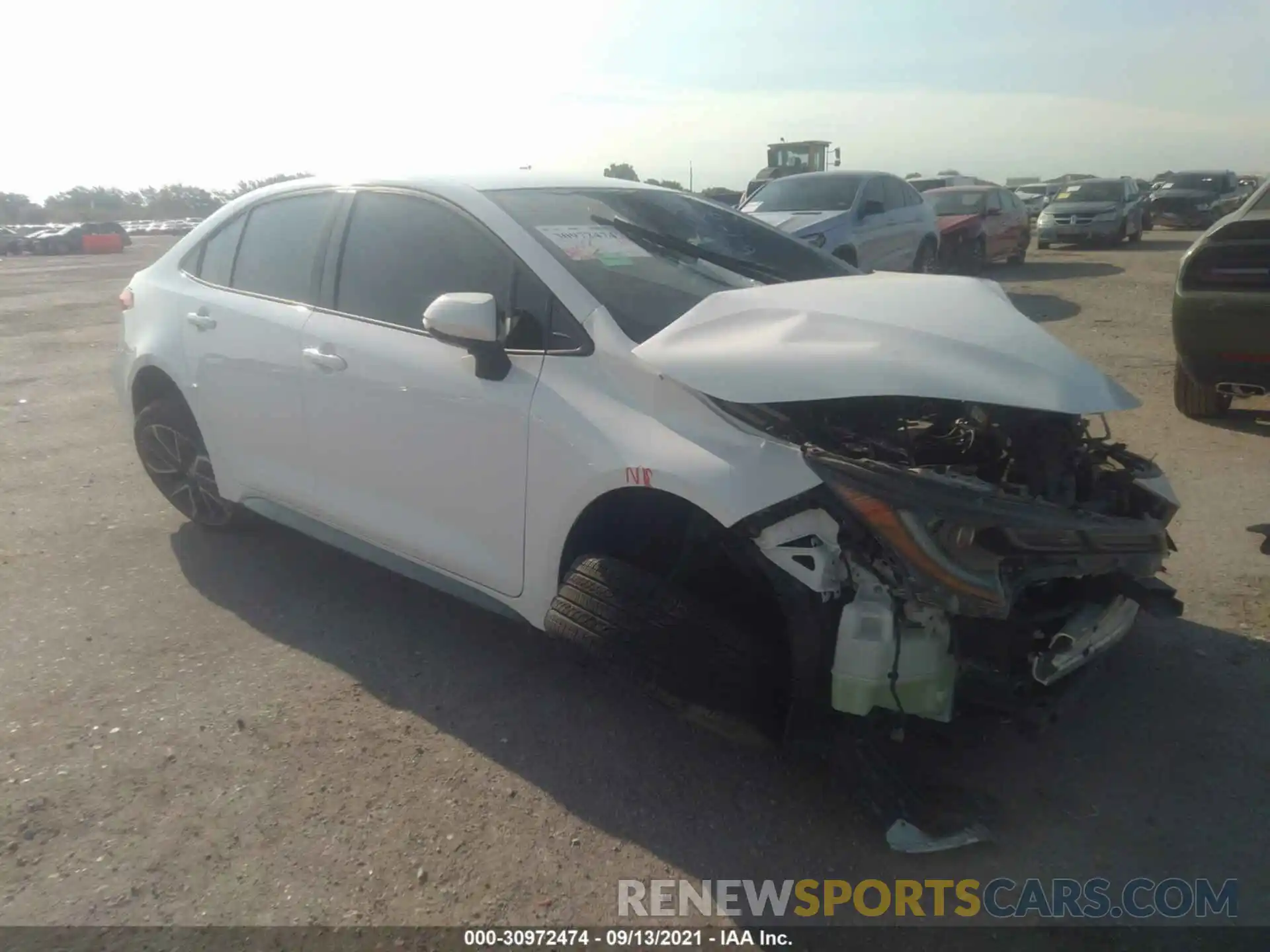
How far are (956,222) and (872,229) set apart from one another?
4.43 meters

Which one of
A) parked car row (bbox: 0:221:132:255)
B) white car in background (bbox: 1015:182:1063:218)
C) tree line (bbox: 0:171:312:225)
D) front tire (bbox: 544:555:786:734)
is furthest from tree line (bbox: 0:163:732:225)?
front tire (bbox: 544:555:786:734)

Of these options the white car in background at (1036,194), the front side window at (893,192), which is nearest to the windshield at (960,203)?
the front side window at (893,192)

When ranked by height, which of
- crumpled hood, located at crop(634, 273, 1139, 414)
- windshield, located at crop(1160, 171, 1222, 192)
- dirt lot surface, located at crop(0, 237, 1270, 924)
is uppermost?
windshield, located at crop(1160, 171, 1222, 192)

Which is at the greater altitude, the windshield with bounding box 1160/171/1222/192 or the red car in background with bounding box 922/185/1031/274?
the windshield with bounding box 1160/171/1222/192

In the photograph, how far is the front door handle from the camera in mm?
3713

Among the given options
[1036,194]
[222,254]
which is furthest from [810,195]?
[1036,194]

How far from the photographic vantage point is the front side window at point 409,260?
344 cm

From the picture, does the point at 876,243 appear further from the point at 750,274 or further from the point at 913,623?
the point at 913,623

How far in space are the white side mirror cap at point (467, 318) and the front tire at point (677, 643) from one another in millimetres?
824

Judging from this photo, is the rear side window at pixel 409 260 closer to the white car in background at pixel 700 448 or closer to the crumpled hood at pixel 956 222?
the white car in background at pixel 700 448

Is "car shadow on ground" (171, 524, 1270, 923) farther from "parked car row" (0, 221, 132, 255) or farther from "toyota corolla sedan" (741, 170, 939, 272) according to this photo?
"parked car row" (0, 221, 132, 255)

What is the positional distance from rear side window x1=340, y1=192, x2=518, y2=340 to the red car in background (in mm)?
12800

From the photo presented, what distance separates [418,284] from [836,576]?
6.20 ft

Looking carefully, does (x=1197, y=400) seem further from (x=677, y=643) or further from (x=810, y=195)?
(x=810, y=195)
